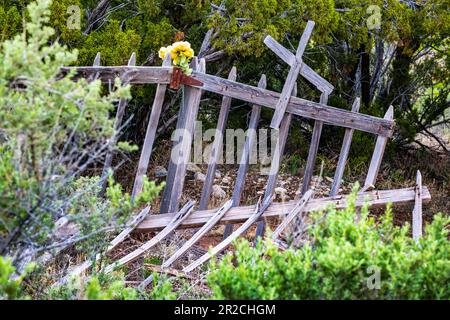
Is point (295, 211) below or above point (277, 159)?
below

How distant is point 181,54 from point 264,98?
0.70 metres

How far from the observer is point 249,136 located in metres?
5.12

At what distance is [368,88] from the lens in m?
8.20

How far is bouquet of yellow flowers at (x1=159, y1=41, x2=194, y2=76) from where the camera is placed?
4.89 metres

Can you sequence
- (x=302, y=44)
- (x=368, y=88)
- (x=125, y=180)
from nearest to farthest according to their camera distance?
(x=302, y=44) < (x=125, y=180) < (x=368, y=88)

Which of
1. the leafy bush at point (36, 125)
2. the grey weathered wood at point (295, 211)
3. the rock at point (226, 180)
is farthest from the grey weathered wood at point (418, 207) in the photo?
the rock at point (226, 180)

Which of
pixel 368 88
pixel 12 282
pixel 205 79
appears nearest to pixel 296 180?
pixel 368 88

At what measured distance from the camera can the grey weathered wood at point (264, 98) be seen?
192 inches

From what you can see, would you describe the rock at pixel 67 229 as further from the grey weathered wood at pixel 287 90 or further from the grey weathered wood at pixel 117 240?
the grey weathered wood at pixel 287 90

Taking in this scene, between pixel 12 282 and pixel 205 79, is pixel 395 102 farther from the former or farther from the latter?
pixel 12 282

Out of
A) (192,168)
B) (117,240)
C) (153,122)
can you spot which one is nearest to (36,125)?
(117,240)

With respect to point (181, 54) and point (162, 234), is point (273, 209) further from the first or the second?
point (181, 54)

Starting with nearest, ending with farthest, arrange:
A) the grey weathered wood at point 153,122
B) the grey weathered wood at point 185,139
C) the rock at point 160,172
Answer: the grey weathered wood at point 153,122, the grey weathered wood at point 185,139, the rock at point 160,172
